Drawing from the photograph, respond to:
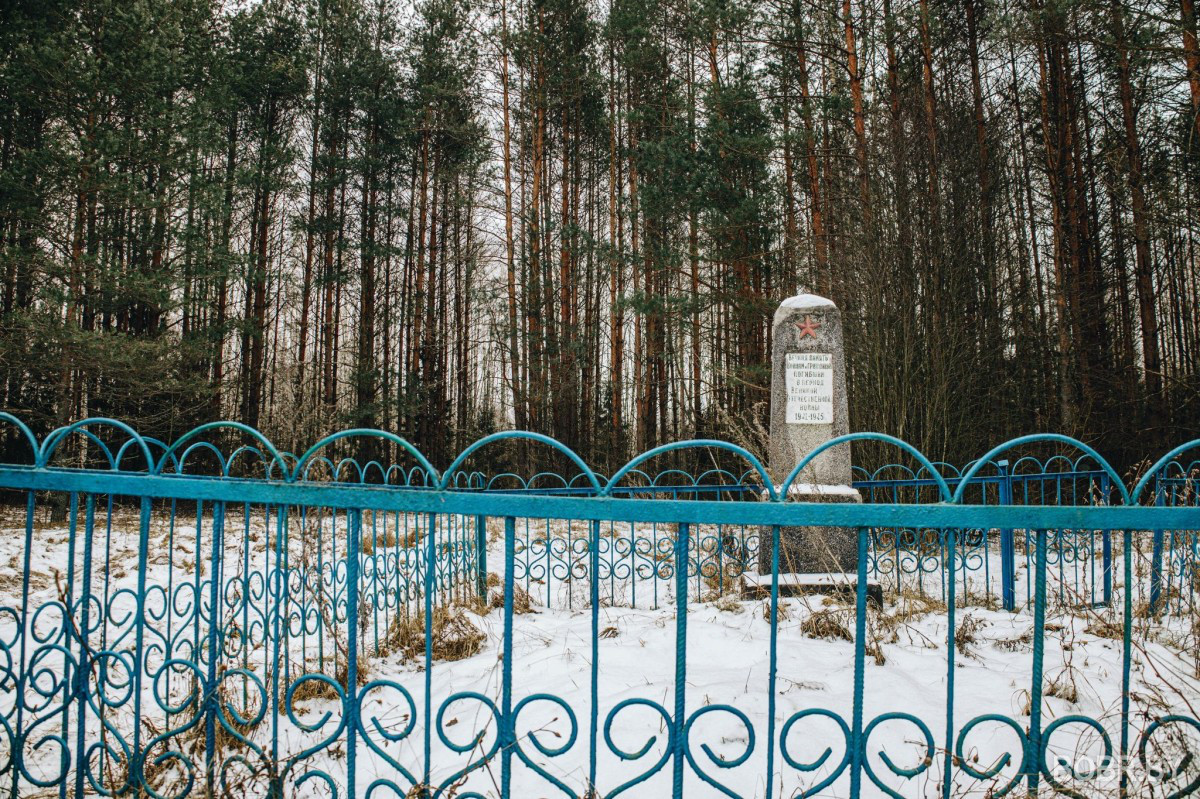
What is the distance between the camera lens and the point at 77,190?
8.50 metres

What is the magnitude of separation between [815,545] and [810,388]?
51.4 inches

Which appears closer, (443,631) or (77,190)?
(443,631)

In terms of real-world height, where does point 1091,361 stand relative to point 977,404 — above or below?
above

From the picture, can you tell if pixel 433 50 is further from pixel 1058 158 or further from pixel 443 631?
pixel 443 631

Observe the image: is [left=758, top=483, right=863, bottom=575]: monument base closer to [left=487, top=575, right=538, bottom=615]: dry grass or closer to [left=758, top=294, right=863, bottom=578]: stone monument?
[left=758, top=294, right=863, bottom=578]: stone monument

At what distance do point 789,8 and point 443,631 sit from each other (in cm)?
1103

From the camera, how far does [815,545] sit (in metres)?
4.77

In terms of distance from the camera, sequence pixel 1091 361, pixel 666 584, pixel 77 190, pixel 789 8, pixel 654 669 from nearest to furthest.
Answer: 1. pixel 654 669
2. pixel 666 584
3. pixel 77 190
4. pixel 789 8
5. pixel 1091 361

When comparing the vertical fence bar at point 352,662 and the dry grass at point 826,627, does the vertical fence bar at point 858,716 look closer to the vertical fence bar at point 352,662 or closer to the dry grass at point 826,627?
the vertical fence bar at point 352,662

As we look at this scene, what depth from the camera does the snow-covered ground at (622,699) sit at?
181 centimetres

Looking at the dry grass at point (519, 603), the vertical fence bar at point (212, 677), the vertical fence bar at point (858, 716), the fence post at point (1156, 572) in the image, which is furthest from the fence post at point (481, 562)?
the fence post at point (1156, 572)

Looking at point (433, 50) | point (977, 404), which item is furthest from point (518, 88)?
point (977, 404)

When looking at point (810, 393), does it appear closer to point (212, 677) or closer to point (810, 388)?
point (810, 388)

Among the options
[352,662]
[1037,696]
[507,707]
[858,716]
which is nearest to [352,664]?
[352,662]
